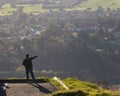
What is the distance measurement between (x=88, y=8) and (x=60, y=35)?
183ft

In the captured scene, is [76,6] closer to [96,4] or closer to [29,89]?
[96,4]

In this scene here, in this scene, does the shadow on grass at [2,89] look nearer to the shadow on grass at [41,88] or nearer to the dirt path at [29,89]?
the dirt path at [29,89]

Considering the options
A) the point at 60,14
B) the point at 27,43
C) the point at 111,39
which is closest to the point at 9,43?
the point at 27,43

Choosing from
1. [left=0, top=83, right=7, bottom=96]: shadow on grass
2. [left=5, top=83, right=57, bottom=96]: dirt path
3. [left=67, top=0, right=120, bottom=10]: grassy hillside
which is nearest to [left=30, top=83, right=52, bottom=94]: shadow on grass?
Answer: [left=5, top=83, right=57, bottom=96]: dirt path

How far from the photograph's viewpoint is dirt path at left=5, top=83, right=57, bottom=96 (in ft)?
40.6

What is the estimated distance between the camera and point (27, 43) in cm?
9875

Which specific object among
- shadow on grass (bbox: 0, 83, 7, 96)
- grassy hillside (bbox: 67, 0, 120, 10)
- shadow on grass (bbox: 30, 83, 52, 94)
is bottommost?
shadow on grass (bbox: 30, 83, 52, 94)

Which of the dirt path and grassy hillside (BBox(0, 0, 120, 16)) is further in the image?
grassy hillside (BBox(0, 0, 120, 16))

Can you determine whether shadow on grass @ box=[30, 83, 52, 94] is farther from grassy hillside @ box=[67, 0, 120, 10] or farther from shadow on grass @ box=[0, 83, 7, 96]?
grassy hillside @ box=[67, 0, 120, 10]

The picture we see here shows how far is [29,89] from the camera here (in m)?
13.1

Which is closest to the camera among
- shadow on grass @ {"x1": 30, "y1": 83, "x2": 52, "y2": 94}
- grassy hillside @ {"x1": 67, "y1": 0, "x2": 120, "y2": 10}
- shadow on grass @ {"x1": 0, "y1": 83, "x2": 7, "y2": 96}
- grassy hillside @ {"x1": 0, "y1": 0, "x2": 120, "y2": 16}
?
shadow on grass @ {"x1": 0, "y1": 83, "x2": 7, "y2": 96}

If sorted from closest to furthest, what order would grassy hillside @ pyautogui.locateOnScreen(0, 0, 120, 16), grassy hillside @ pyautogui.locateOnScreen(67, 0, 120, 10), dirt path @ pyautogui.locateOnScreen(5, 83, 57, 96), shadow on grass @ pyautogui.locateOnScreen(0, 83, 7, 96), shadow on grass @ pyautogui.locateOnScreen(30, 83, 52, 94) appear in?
shadow on grass @ pyautogui.locateOnScreen(0, 83, 7, 96)
dirt path @ pyautogui.locateOnScreen(5, 83, 57, 96)
shadow on grass @ pyautogui.locateOnScreen(30, 83, 52, 94)
grassy hillside @ pyautogui.locateOnScreen(0, 0, 120, 16)
grassy hillside @ pyautogui.locateOnScreen(67, 0, 120, 10)

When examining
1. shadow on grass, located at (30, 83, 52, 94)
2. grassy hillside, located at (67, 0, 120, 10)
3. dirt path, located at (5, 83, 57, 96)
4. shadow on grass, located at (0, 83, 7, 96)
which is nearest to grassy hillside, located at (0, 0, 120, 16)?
grassy hillside, located at (67, 0, 120, 10)

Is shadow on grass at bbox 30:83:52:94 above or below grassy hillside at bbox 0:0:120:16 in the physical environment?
below
